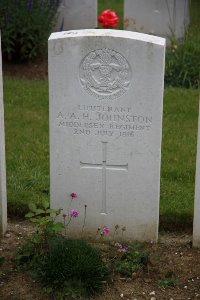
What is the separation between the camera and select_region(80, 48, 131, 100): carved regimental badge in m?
4.49

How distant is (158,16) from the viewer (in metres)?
10.2

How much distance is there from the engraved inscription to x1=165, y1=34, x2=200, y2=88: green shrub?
13.4 feet

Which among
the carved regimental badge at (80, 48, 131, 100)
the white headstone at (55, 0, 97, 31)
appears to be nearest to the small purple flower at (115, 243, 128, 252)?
the carved regimental badge at (80, 48, 131, 100)

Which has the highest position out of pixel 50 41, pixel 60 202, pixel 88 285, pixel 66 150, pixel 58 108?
pixel 50 41

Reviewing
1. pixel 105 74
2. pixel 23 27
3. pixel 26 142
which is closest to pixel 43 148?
pixel 26 142

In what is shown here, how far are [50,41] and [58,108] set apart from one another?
0.45 metres

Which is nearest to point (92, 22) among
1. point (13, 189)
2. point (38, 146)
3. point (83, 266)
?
point (38, 146)

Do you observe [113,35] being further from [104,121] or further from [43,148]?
[43,148]

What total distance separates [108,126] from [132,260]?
911mm

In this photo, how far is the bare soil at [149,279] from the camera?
4.24 meters

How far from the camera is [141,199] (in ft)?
15.5

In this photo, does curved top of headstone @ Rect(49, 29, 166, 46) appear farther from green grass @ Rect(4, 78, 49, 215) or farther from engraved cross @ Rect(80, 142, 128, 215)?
green grass @ Rect(4, 78, 49, 215)

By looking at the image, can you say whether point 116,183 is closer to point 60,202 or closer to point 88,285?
point 60,202

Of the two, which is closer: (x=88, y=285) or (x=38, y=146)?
(x=88, y=285)
